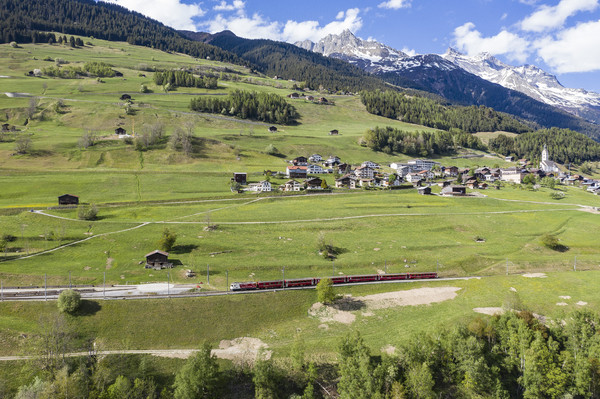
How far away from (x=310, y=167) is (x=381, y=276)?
92.7 meters

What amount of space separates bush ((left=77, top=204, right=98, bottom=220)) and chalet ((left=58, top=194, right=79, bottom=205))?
9343 mm

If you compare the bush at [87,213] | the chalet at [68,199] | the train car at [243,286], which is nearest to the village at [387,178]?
the bush at [87,213]

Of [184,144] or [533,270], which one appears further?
[184,144]

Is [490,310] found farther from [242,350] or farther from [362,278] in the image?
[242,350]

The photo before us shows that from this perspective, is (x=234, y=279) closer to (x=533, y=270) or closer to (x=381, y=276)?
(x=381, y=276)

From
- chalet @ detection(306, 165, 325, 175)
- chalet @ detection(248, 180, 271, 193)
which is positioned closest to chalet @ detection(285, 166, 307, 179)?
chalet @ detection(306, 165, 325, 175)

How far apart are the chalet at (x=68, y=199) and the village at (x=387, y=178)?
4999cm

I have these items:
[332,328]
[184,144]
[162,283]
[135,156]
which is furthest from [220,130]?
[332,328]

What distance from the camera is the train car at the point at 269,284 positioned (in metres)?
62.4

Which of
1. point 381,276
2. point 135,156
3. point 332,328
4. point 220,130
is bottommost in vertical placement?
point 332,328

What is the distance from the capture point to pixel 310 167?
154875 millimetres

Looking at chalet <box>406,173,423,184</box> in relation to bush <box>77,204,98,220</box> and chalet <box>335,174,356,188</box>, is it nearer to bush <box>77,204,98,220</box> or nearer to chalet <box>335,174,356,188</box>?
chalet <box>335,174,356,188</box>

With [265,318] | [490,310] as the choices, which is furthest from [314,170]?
[490,310]

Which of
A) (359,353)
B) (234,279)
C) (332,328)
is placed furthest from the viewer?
(234,279)
